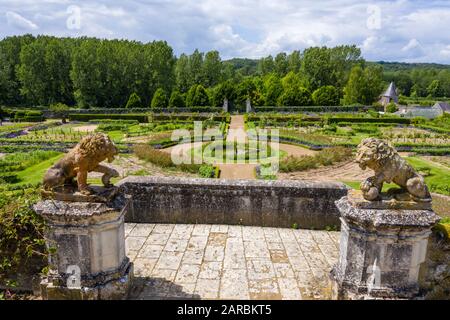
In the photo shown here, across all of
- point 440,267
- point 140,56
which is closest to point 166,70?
point 140,56

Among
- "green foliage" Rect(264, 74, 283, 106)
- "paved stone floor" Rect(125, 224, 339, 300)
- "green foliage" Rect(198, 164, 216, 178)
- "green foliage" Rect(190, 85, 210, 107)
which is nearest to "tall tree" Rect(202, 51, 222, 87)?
"green foliage" Rect(190, 85, 210, 107)

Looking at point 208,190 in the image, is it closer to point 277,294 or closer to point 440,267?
point 277,294

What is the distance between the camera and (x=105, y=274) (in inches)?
175

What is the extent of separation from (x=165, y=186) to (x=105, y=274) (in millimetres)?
2821

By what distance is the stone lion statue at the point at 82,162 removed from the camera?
432 centimetres

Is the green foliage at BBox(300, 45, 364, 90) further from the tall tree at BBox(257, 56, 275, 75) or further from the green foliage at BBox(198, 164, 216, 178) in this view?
the green foliage at BBox(198, 164, 216, 178)

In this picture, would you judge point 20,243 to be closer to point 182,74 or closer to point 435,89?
point 182,74

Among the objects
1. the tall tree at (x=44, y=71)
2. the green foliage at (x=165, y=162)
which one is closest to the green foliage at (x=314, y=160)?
the green foliage at (x=165, y=162)

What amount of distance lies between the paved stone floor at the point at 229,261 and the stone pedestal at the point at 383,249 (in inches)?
28.8


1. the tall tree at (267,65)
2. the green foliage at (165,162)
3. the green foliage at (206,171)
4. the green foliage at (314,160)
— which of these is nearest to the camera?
the green foliage at (206,171)

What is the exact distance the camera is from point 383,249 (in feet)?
13.7

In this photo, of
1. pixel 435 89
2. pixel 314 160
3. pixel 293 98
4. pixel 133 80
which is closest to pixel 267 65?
pixel 293 98

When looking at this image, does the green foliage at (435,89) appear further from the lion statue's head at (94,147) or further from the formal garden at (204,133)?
the lion statue's head at (94,147)

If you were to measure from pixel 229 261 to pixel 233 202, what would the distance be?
5.17ft
